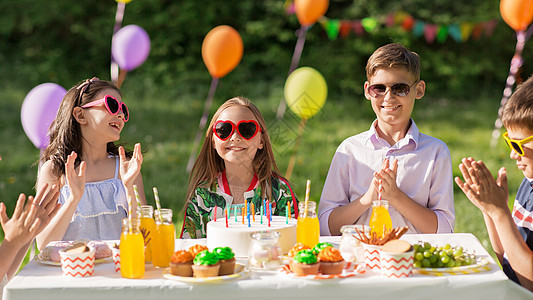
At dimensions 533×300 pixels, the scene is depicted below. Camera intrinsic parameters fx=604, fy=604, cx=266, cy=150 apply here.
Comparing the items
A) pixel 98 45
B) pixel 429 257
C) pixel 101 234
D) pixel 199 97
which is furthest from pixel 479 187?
pixel 98 45

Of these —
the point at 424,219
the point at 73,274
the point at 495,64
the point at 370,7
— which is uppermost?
the point at 370,7

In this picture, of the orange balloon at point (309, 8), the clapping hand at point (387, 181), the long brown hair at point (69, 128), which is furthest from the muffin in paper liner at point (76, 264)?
the orange balloon at point (309, 8)

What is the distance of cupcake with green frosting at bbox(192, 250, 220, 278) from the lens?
90.5 inches

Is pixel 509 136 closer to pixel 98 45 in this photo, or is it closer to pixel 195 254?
pixel 195 254

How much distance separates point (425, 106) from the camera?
1263cm

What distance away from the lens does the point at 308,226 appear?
2.70 meters

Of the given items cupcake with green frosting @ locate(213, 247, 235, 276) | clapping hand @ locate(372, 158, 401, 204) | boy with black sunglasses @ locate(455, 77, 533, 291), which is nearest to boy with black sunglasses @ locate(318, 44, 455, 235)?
clapping hand @ locate(372, 158, 401, 204)

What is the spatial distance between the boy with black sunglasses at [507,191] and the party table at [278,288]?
239 mm

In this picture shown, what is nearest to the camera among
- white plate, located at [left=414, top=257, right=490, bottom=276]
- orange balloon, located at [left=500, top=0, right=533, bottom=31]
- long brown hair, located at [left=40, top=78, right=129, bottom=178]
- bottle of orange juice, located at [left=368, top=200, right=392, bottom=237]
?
white plate, located at [left=414, top=257, right=490, bottom=276]

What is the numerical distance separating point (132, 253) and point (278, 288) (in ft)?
1.92

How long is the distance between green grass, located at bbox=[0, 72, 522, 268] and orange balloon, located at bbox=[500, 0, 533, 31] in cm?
197

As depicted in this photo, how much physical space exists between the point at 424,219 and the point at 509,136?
735 mm

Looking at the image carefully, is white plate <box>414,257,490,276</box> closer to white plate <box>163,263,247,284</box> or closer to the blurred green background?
white plate <box>163,263,247,284</box>

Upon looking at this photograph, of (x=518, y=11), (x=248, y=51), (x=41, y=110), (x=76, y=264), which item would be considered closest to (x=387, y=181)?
(x=76, y=264)
